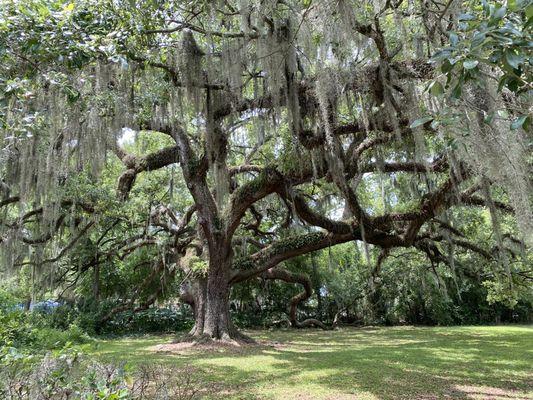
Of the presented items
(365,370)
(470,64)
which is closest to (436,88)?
(470,64)

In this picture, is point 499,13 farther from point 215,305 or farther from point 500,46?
point 215,305

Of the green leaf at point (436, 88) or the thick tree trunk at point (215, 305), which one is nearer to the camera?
the green leaf at point (436, 88)

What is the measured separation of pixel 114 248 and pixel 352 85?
9121 millimetres

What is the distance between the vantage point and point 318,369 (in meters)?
5.39

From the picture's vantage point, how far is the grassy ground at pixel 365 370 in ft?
13.6

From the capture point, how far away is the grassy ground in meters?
4.15

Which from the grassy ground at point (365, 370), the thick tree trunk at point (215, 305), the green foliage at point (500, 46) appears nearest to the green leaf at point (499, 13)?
the green foliage at point (500, 46)

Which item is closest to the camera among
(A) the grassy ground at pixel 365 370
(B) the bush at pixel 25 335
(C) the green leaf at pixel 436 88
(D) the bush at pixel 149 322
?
(C) the green leaf at pixel 436 88

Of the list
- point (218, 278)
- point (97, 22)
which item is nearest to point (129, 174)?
point (218, 278)

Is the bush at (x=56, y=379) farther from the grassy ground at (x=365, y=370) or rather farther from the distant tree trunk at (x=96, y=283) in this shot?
the distant tree trunk at (x=96, y=283)

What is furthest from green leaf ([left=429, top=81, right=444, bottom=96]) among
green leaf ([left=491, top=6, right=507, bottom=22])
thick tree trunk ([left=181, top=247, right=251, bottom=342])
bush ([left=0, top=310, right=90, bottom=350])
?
thick tree trunk ([left=181, top=247, right=251, bottom=342])

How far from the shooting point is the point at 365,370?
17.4 ft

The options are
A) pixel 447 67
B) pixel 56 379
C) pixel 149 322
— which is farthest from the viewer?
pixel 149 322

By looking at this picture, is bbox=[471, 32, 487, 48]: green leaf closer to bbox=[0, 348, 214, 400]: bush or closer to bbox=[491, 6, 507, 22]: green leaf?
bbox=[491, 6, 507, 22]: green leaf
